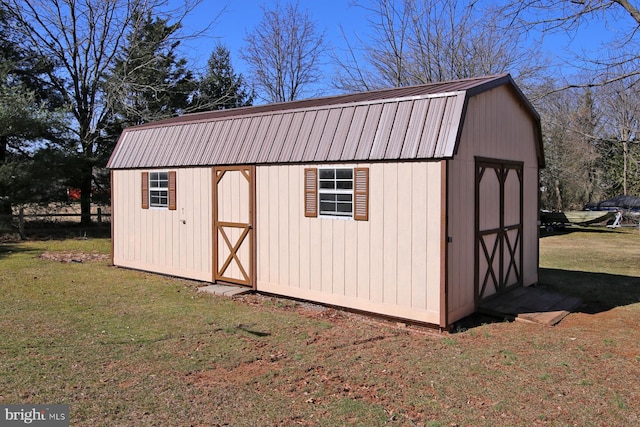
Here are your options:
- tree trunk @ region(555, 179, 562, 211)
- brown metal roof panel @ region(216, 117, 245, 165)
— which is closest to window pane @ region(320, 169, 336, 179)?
brown metal roof panel @ region(216, 117, 245, 165)

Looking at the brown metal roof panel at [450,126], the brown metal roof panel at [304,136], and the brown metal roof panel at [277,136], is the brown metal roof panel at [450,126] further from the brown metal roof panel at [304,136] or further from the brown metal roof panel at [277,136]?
the brown metal roof panel at [277,136]

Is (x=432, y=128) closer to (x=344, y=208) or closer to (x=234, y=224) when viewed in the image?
(x=344, y=208)

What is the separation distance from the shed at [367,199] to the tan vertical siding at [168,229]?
0.12 ft

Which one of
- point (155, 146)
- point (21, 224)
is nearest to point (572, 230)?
point (155, 146)

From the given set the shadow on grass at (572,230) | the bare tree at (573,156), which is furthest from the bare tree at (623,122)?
the shadow on grass at (572,230)

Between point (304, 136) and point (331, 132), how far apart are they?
0.55 meters

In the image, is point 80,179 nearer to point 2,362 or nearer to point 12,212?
point 12,212

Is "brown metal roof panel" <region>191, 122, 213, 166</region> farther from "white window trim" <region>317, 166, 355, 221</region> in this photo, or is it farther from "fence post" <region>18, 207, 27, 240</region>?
"fence post" <region>18, 207, 27, 240</region>

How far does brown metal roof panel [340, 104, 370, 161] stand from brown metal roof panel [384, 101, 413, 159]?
540 mm

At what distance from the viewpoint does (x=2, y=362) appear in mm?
4922

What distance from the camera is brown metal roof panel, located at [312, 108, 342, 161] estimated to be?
7.44 metres

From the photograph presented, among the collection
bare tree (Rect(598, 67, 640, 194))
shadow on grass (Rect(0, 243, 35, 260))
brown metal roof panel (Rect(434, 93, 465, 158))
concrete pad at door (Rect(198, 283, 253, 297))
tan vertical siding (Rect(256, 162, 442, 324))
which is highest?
bare tree (Rect(598, 67, 640, 194))

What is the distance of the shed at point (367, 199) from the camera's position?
6.48 m

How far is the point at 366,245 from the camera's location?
7055mm
